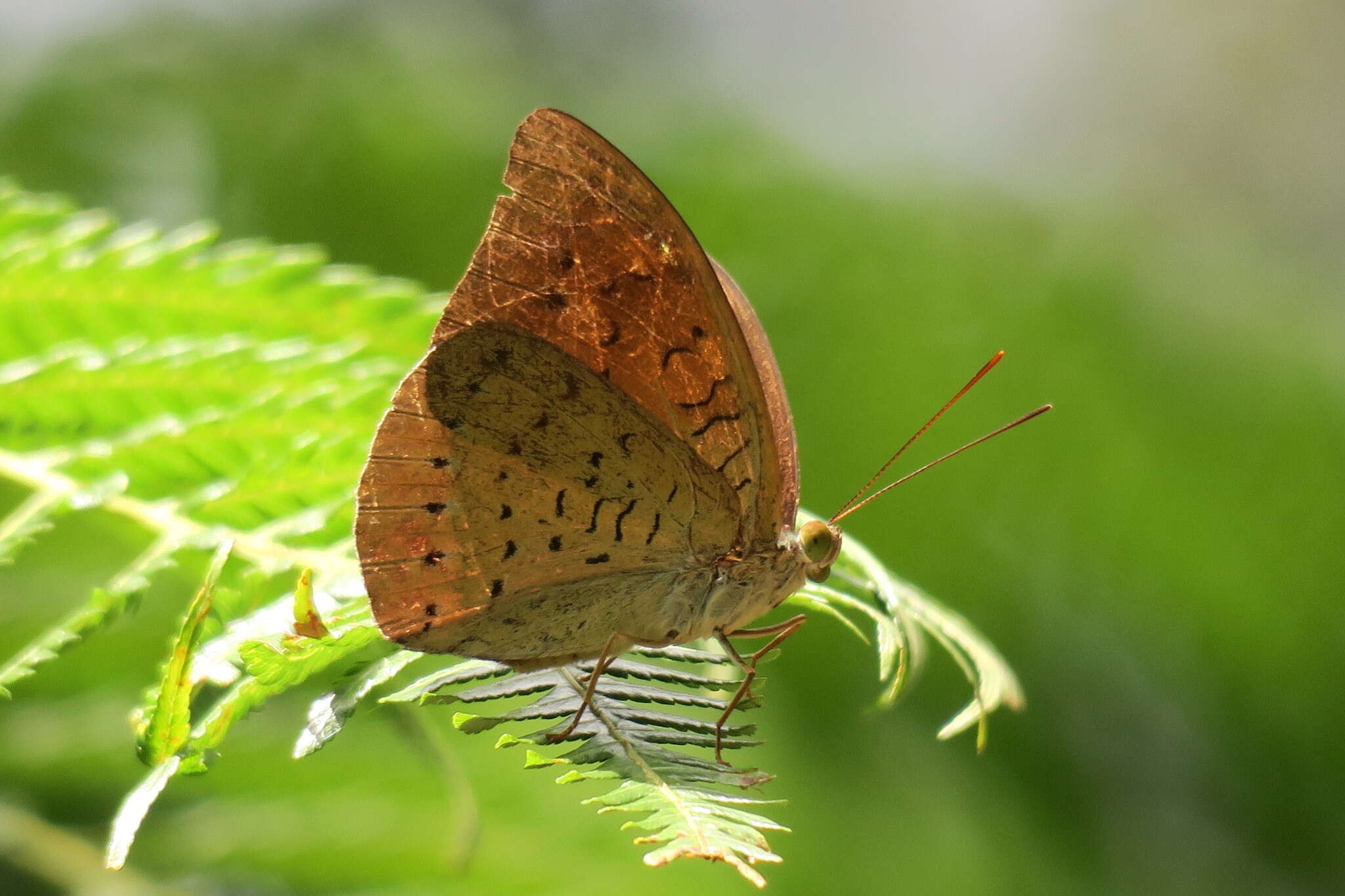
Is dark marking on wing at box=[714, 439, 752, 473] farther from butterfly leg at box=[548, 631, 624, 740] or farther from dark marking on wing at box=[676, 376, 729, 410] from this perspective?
butterfly leg at box=[548, 631, 624, 740]

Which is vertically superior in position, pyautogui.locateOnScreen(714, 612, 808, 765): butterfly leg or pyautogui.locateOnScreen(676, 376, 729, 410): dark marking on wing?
pyautogui.locateOnScreen(676, 376, 729, 410): dark marking on wing

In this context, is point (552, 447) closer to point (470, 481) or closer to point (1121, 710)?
point (470, 481)

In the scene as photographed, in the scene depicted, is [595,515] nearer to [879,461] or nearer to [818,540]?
[818,540]

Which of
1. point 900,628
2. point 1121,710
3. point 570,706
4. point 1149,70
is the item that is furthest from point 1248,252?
point 1149,70

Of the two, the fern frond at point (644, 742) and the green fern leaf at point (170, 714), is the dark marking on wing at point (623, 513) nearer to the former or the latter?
the fern frond at point (644, 742)

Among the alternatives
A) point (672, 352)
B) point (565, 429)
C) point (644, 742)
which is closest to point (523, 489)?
point (565, 429)

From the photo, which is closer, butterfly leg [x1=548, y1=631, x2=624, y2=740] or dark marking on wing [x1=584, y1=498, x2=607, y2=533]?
butterfly leg [x1=548, y1=631, x2=624, y2=740]

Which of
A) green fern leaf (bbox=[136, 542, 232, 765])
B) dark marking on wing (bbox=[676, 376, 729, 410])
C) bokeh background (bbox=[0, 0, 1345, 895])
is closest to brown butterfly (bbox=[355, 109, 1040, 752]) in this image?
dark marking on wing (bbox=[676, 376, 729, 410])

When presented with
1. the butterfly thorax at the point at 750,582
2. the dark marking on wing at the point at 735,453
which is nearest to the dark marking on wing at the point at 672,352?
the dark marking on wing at the point at 735,453
